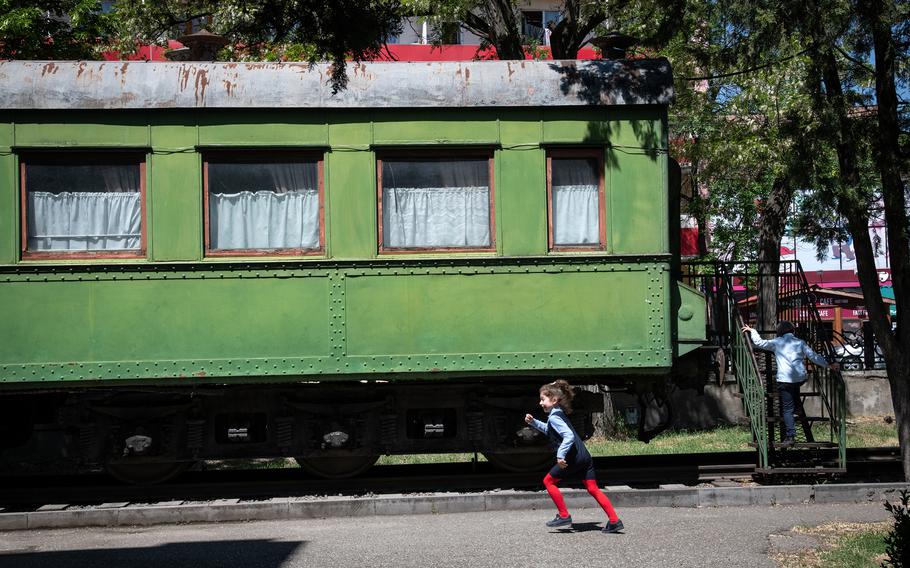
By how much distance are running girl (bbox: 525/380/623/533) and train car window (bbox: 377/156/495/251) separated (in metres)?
1.81

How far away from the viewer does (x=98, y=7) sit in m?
13.9

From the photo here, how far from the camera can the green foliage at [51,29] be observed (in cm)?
1247

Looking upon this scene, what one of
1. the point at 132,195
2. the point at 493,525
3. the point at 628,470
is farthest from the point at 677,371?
the point at 132,195

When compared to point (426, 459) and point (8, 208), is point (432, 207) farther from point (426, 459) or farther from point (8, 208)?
point (426, 459)

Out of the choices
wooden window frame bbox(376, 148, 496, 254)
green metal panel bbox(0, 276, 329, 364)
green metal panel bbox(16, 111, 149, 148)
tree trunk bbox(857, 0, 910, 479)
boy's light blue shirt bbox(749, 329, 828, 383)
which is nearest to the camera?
green metal panel bbox(0, 276, 329, 364)

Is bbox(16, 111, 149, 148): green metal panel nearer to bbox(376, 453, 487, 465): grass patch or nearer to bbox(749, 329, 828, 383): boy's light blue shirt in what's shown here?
bbox(376, 453, 487, 465): grass patch

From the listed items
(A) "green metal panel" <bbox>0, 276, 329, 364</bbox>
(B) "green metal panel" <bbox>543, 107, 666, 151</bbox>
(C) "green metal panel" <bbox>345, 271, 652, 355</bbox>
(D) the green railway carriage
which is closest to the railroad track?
(D) the green railway carriage

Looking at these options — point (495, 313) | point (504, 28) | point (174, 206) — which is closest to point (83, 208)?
point (174, 206)

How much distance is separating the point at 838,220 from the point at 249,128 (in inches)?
216

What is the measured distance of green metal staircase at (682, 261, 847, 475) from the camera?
9.44m

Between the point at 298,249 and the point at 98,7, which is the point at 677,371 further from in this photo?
the point at 98,7

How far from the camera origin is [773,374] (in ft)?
34.6

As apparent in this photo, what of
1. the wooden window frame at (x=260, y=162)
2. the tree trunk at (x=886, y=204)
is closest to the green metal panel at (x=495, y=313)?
the wooden window frame at (x=260, y=162)

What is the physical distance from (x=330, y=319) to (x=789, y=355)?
4.40 metres
